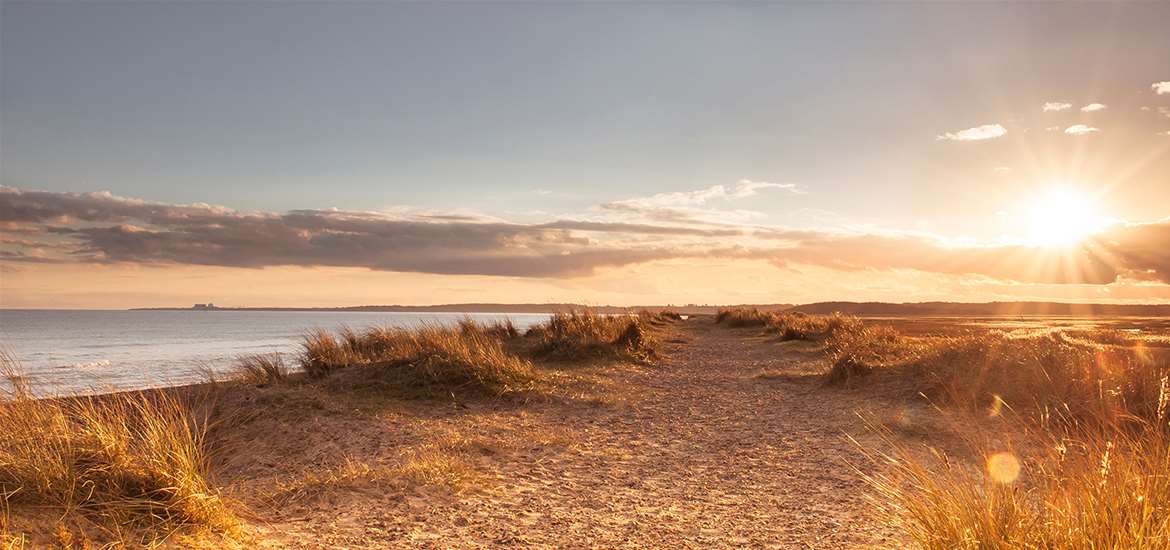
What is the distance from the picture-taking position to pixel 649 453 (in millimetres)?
7609

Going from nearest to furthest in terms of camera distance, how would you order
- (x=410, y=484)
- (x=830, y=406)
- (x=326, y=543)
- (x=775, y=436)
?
(x=326, y=543)
(x=410, y=484)
(x=775, y=436)
(x=830, y=406)

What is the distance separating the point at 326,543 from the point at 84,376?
64.7 ft

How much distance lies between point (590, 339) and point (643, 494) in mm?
11389

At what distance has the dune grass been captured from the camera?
299 cm

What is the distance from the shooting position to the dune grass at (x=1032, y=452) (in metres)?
2.99

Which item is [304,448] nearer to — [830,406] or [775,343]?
[830,406]

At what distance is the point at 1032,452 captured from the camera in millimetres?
6812

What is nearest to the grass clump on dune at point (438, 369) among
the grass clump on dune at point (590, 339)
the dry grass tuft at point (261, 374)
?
the dry grass tuft at point (261, 374)

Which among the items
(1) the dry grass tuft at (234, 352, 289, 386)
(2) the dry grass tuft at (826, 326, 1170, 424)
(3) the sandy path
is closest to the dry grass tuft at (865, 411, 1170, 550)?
(3) the sandy path

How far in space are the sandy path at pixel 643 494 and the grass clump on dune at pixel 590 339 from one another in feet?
19.5

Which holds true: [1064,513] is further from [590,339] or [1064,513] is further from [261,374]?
[590,339]

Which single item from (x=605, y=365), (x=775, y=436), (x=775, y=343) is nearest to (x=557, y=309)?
(x=605, y=365)

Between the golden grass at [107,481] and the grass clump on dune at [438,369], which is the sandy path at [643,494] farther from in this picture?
the grass clump on dune at [438,369]

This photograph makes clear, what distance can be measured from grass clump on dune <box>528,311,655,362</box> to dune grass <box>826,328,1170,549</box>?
574 centimetres
